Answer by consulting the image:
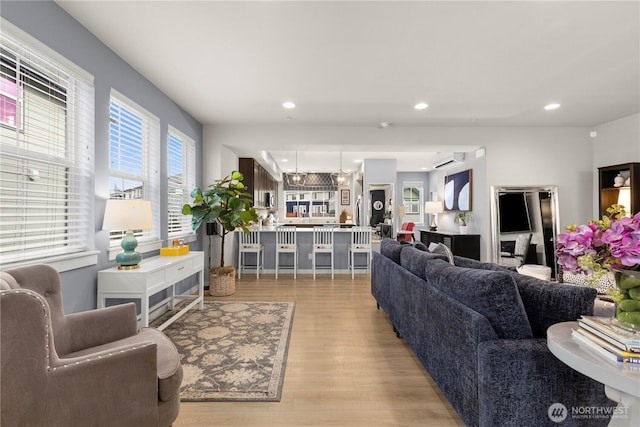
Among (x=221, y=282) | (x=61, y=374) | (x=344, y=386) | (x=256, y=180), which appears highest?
(x=256, y=180)

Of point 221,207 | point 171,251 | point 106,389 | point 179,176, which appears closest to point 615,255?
point 106,389

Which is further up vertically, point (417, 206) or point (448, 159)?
point (448, 159)

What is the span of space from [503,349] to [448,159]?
5958 millimetres

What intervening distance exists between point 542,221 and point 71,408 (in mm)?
6351

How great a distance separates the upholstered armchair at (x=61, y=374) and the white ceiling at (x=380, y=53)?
6.71 ft

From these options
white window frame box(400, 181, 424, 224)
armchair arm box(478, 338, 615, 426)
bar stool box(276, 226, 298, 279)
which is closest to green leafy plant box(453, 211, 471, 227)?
bar stool box(276, 226, 298, 279)

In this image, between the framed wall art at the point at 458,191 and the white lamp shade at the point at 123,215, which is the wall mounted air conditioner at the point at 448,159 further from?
the white lamp shade at the point at 123,215

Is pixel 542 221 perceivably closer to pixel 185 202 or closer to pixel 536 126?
pixel 536 126

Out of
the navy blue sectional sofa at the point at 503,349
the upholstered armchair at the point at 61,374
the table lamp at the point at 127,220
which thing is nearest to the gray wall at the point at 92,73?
the table lamp at the point at 127,220

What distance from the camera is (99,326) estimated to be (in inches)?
71.7

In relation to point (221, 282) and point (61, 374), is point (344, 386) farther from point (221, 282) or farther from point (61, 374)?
point (221, 282)

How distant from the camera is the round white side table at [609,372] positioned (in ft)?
3.29

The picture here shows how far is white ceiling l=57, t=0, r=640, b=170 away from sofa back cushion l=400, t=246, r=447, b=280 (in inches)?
71.1

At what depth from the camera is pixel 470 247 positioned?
552 cm
